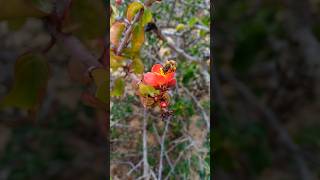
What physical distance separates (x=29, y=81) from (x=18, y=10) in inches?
2.0

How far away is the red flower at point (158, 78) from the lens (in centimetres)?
36

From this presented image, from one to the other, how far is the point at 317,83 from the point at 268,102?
0.08 metres

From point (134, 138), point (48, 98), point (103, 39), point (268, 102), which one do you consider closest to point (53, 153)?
point (48, 98)

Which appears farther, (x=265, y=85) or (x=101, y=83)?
(x=265, y=85)

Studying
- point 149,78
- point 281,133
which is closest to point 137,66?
point 149,78

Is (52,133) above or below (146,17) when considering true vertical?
below

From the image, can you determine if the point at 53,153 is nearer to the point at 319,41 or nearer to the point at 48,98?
the point at 48,98

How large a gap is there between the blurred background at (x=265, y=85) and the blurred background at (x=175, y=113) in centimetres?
43

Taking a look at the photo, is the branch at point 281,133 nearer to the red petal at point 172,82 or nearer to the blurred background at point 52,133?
the blurred background at point 52,133

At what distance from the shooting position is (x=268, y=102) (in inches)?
40.1

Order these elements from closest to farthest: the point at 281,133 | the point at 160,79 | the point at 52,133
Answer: the point at 160,79, the point at 281,133, the point at 52,133

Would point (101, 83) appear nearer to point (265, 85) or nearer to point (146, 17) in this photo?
point (146, 17)

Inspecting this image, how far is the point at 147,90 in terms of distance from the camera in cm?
36

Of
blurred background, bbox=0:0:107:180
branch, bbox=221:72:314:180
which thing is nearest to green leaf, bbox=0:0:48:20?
blurred background, bbox=0:0:107:180
